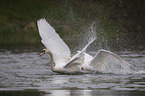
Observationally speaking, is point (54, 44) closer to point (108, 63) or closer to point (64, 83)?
point (108, 63)

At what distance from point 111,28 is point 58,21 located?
151 feet

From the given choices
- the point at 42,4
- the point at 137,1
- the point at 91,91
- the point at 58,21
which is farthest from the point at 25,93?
the point at 42,4

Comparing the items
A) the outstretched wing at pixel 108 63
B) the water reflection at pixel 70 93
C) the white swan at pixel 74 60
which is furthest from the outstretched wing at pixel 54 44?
the water reflection at pixel 70 93

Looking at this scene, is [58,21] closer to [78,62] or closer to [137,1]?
[137,1]

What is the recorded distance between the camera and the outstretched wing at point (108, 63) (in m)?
14.8

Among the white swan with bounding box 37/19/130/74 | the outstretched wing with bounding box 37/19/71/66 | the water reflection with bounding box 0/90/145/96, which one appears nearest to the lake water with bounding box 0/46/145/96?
the water reflection with bounding box 0/90/145/96

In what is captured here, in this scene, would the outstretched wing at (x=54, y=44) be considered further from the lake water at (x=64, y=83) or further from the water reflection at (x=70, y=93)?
the water reflection at (x=70, y=93)

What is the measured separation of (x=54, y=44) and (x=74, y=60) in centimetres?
167

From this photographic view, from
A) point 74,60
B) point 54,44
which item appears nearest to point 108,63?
point 74,60

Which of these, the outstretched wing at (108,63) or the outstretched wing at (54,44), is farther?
the outstretched wing at (54,44)

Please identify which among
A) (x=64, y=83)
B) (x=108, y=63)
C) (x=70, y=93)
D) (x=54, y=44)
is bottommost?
(x=70, y=93)

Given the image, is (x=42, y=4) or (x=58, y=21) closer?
(x=58, y=21)

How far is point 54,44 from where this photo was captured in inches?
619

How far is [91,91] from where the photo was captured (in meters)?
11.2
